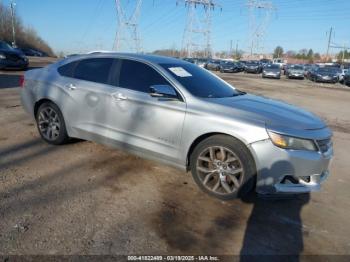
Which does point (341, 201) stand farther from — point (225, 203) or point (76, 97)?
point (76, 97)

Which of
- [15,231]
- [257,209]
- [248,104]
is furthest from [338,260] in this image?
[15,231]

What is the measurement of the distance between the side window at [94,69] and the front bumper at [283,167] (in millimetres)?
2456

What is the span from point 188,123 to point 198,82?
2.77 feet

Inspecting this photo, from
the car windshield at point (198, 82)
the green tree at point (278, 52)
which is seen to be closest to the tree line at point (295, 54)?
the green tree at point (278, 52)

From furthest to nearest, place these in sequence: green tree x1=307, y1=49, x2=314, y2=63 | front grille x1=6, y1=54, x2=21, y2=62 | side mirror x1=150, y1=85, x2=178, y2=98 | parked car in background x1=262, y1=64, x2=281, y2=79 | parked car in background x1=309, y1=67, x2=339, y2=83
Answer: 1. green tree x1=307, y1=49, x2=314, y2=63
2. parked car in background x1=262, y1=64, x2=281, y2=79
3. parked car in background x1=309, y1=67, x2=339, y2=83
4. front grille x1=6, y1=54, x2=21, y2=62
5. side mirror x1=150, y1=85, x2=178, y2=98

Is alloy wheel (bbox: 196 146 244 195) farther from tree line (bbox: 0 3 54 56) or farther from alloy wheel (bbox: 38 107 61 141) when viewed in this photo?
tree line (bbox: 0 3 54 56)

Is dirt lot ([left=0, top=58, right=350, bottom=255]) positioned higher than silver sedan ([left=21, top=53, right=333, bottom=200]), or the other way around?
silver sedan ([left=21, top=53, right=333, bottom=200])

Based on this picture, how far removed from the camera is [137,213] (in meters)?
3.83

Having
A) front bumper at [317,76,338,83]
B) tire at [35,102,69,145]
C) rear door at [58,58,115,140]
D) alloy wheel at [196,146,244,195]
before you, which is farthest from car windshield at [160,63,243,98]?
front bumper at [317,76,338,83]

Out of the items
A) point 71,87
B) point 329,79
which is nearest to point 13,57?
point 71,87

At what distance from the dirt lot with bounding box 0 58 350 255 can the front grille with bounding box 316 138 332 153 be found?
2.38 feet

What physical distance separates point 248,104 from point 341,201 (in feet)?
5.60

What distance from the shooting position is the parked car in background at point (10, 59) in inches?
759

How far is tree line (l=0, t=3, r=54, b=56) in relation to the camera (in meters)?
84.9
